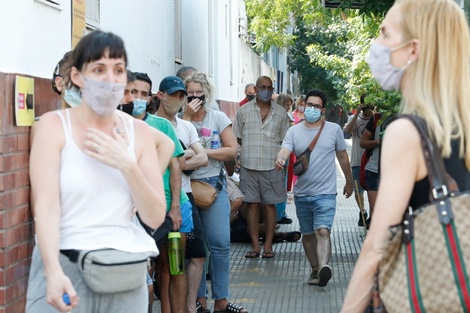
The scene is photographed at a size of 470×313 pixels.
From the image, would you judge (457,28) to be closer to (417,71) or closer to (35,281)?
(417,71)

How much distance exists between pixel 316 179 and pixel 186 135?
2459mm

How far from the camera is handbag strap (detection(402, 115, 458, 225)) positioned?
3.15m

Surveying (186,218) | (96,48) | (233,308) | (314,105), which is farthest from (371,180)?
(96,48)

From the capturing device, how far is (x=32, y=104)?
5758 mm

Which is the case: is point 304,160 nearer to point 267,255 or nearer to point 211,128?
point 211,128

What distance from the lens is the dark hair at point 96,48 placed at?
4.17m

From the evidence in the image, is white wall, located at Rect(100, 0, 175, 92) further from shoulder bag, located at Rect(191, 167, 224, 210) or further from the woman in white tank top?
the woman in white tank top

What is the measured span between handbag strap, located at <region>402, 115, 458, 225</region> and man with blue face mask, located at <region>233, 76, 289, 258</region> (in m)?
9.04

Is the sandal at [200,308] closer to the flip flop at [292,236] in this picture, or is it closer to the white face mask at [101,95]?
the white face mask at [101,95]

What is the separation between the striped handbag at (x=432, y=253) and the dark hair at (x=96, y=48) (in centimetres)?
141

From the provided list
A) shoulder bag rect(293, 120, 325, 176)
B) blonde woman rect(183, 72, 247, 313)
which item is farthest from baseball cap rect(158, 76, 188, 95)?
shoulder bag rect(293, 120, 325, 176)

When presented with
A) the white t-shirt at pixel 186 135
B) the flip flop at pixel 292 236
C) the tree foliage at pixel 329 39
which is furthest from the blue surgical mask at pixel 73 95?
A: the flip flop at pixel 292 236

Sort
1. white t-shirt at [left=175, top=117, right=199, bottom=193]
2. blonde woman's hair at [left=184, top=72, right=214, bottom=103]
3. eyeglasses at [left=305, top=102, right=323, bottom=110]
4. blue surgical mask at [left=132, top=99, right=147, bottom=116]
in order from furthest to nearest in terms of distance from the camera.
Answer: eyeglasses at [left=305, top=102, right=323, bottom=110] → blonde woman's hair at [left=184, top=72, right=214, bottom=103] → white t-shirt at [left=175, top=117, right=199, bottom=193] → blue surgical mask at [left=132, top=99, right=147, bottom=116]

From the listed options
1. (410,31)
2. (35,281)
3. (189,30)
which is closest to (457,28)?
(410,31)
